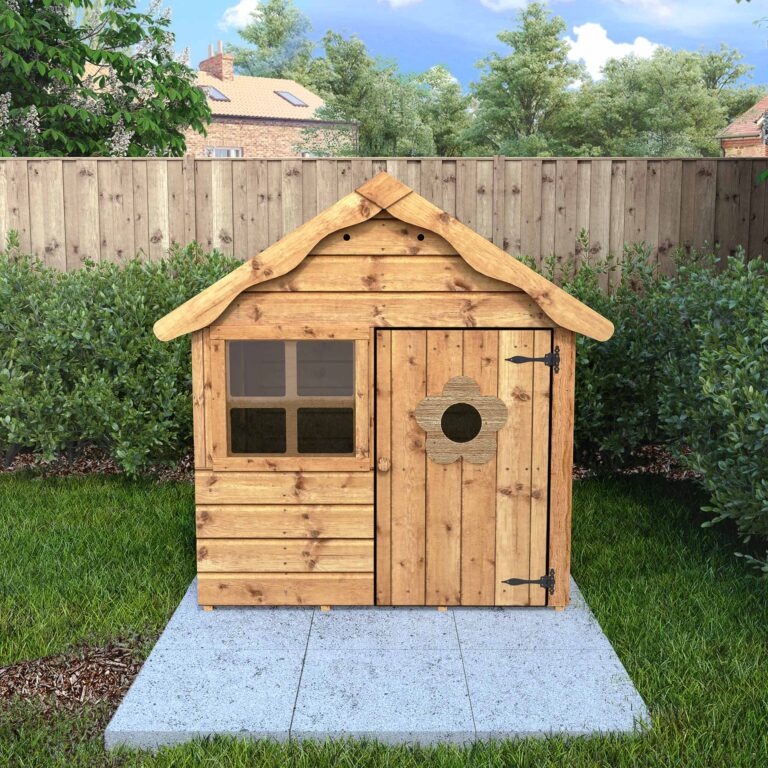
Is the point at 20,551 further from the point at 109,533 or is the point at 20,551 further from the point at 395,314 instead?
the point at 395,314

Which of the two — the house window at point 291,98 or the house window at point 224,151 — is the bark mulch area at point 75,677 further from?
the house window at point 291,98

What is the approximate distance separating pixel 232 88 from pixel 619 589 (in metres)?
40.1

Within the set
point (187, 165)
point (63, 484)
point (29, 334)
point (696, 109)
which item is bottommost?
point (63, 484)

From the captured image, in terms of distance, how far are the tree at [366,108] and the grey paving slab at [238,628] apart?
31139 millimetres

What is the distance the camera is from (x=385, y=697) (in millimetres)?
3799

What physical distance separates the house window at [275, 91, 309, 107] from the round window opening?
3953 cm

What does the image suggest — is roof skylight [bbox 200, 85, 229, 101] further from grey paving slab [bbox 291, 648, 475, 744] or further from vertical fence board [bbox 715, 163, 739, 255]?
grey paving slab [bbox 291, 648, 475, 744]

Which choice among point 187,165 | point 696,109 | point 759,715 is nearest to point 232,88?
point 696,109

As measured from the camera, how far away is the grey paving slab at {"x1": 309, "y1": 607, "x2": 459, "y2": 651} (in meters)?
4.34

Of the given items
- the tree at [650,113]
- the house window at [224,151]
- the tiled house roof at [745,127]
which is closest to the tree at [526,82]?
the tree at [650,113]

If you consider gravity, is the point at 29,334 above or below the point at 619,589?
above

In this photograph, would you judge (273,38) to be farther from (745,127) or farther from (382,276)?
(382,276)

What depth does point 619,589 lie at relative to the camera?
513cm

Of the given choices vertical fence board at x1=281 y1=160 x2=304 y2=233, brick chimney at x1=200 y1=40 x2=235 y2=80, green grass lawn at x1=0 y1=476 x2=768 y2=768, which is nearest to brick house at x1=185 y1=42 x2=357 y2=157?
brick chimney at x1=200 y1=40 x2=235 y2=80
